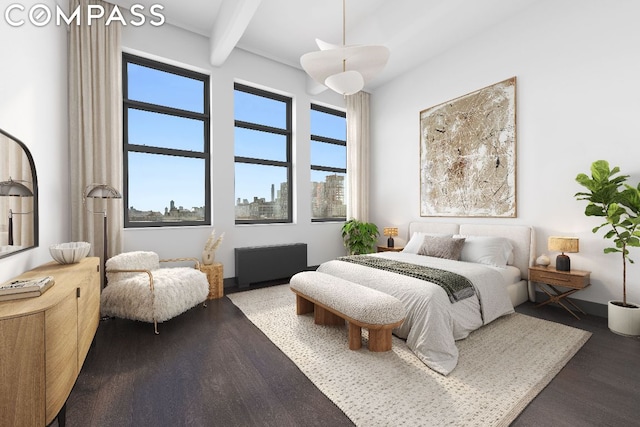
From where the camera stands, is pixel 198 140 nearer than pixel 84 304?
No

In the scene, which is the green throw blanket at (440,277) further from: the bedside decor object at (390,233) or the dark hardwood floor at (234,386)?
the bedside decor object at (390,233)

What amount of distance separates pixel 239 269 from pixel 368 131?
3783 millimetres

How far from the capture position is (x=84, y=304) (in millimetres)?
1890

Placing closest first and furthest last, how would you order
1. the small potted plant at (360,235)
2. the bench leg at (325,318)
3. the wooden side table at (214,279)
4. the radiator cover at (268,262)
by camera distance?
the bench leg at (325,318)
the wooden side table at (214,279)
the radiator cover at (268,262)
the small potted plant at (360,235)

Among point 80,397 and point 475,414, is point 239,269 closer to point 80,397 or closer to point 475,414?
point 80,397

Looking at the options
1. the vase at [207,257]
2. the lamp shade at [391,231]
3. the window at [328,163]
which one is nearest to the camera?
the vase at [207,257]

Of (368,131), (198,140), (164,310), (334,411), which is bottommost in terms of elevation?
(334,411)

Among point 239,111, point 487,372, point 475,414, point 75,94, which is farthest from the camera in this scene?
point 239,111

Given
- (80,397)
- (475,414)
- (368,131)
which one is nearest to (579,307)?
(475,414)

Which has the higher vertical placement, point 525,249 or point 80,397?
point 525,249

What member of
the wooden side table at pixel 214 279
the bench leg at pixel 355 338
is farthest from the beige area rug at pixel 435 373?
the wooden side table at pixel 214 279

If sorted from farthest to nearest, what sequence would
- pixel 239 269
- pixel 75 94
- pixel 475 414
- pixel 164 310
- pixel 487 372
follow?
1. pixel 239 269
2. pixel 75 94
3. pixel 164 310
4. pixel 487 372
5. pixel 475 414

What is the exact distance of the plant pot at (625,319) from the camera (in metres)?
2.62

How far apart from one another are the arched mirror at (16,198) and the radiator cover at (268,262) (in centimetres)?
240
